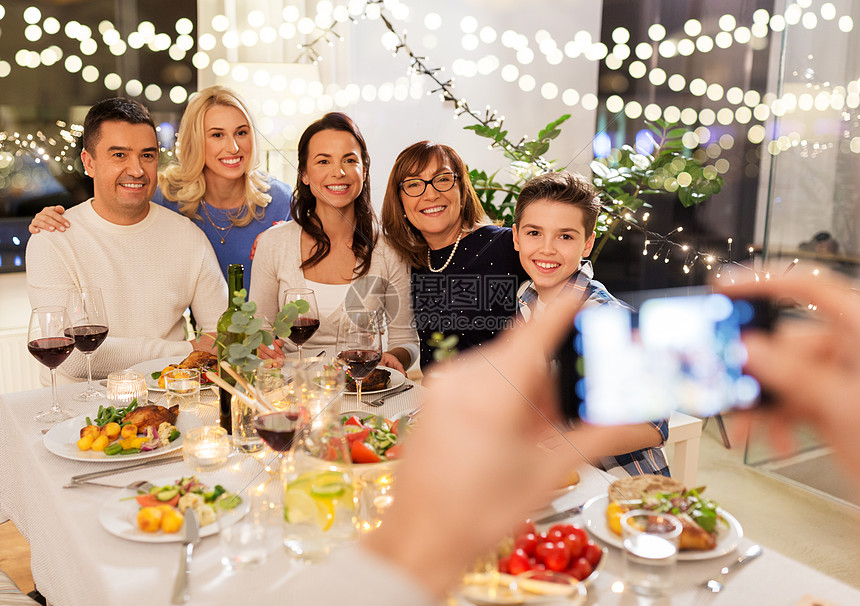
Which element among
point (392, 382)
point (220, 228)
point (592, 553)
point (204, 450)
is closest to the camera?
point (592, 553)

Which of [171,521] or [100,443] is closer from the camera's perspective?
[171,521]

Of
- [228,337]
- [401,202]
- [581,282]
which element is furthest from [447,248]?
[228,337]

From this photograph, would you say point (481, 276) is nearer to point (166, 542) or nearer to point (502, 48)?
point (502, 48)

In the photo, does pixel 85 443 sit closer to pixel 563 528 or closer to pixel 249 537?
pixel 249 537

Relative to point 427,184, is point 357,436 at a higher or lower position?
lower

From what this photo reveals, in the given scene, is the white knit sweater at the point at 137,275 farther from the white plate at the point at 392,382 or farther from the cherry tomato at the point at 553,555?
the cherry tomato at the point at 553,555

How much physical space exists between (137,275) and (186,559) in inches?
41.2

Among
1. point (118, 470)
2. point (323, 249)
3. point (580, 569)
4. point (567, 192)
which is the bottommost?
point (118, 470)

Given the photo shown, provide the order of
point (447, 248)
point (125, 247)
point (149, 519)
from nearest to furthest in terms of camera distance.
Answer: point (447, 248)
point (149, 519)
point (125, 247)

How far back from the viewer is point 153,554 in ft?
1.91

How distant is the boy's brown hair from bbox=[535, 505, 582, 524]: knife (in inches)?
5.3

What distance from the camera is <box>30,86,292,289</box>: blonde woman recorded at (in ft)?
5.36

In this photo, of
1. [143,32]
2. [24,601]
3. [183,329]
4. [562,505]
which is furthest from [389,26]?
[143,32]

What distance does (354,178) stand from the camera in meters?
0.77
